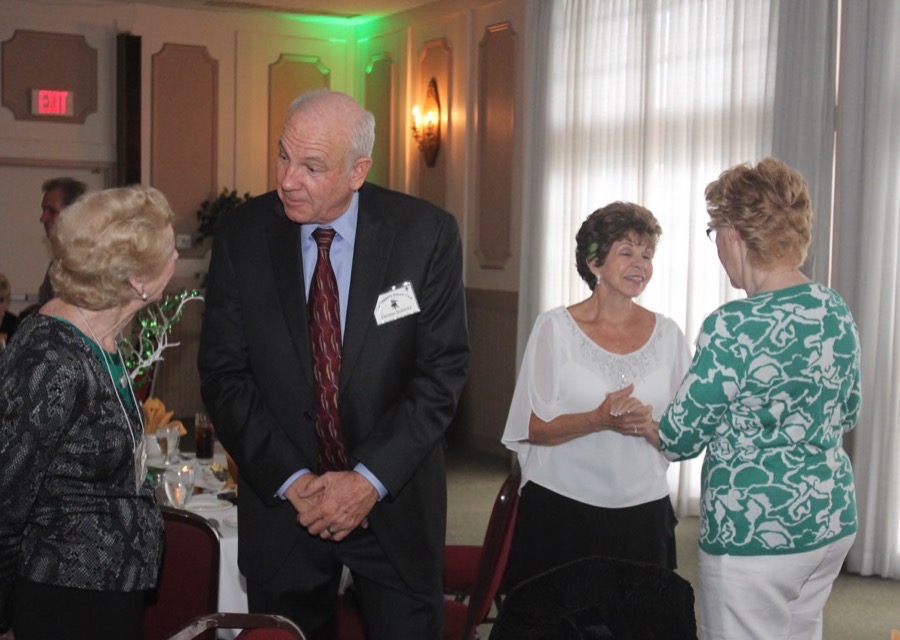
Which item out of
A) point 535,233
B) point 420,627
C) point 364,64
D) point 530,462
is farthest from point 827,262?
point 364,64

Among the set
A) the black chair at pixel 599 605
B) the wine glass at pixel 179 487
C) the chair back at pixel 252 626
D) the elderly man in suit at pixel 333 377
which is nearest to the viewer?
the black chair at pixel 599 605

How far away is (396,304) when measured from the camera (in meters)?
2.27

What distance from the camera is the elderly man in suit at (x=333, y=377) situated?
2.20 meters

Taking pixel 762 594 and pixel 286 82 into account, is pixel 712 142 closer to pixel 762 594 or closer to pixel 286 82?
pixel 762 594

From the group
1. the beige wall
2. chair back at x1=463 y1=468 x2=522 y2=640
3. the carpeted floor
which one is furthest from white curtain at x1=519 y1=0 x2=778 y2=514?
chair back at x1=463 y1=468 x2=522 y2=640

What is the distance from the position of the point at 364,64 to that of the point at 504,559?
7858 mm

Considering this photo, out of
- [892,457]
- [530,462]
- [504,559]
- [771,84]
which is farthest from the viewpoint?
[771,84]

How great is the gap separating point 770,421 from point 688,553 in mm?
3507

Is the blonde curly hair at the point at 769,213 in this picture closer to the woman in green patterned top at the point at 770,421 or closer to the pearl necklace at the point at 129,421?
the woman in green patterned top at the point at 770,421

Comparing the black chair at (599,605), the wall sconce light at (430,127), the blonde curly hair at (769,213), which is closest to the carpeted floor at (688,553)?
the blonde curly hair at (769,213)

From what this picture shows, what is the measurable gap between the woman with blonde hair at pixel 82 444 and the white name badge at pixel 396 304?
0.46m

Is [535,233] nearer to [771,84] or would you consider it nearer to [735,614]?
[771,84]

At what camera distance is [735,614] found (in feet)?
7.61

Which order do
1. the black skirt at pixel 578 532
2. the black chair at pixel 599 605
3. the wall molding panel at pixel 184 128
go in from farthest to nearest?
the wall molding panel at pixel 184 128 → the black skirt at pixel 578 532 → the black chair at pixel 599 605
